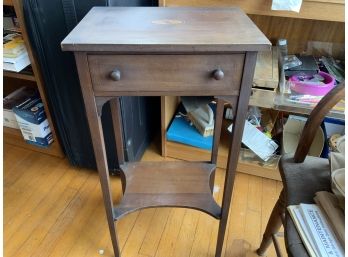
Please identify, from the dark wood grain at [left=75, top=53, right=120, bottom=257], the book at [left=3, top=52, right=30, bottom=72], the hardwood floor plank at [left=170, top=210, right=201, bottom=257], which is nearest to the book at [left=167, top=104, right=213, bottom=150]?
the hardwood floor plank at [left=170, top=210, right=201, bottom=257]

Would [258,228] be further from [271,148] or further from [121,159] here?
[121,159]

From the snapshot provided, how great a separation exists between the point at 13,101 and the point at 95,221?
2.32ft

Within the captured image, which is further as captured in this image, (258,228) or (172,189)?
(258,228)

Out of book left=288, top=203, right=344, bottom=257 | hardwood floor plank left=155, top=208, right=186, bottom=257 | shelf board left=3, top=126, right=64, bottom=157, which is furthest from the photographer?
shelf board left=3, top=126, right=64, bottom=157

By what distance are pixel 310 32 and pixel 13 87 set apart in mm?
1528

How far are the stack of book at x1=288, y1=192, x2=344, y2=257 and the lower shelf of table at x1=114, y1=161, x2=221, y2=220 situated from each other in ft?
1.11

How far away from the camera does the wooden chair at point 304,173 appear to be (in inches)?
22.4

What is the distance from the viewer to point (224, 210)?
84 cm

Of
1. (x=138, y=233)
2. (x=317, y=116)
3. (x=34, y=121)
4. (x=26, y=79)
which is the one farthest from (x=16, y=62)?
(x=317, y=116)

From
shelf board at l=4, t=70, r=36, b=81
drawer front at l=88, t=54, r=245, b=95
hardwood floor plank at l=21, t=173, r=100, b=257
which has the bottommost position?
hardwood floor plank at l=21, t=173, r=100, b=257

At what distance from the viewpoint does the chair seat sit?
0.58m

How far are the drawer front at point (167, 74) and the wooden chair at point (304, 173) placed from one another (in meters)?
0.20

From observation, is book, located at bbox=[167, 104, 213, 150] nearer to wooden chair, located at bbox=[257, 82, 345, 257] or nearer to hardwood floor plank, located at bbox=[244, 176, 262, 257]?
hardwood floor plank, located at bbox=[244, 176, 262, 257]

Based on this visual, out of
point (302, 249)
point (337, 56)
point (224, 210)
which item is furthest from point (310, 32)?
point (302, 249)
